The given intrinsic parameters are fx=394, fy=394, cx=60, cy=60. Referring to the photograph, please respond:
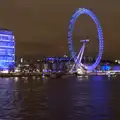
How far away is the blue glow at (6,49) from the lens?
17475 centimetres

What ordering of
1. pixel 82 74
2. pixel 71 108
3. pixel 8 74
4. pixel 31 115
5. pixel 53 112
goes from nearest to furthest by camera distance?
pixel 31 115
pixel 53 112
pixel 71 108
pixel 82 74
pixel 8 74

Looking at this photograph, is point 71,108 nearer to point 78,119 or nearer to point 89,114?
point 89,114

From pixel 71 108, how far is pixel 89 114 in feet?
13.4

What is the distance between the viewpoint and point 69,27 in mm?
107000

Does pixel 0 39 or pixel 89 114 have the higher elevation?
pixel 0 39

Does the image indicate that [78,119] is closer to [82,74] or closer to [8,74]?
[82,74]

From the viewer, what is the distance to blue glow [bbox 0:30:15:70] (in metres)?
175

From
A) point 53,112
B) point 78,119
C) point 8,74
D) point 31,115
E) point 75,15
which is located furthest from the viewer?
point 8,74

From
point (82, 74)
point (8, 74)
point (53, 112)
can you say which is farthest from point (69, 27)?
point (53, 112)

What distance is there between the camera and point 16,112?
91.7 ft

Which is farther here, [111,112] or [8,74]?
[8,74]

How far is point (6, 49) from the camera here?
17612cm

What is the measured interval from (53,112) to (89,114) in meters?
2.87

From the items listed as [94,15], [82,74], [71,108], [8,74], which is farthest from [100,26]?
[71,108]
